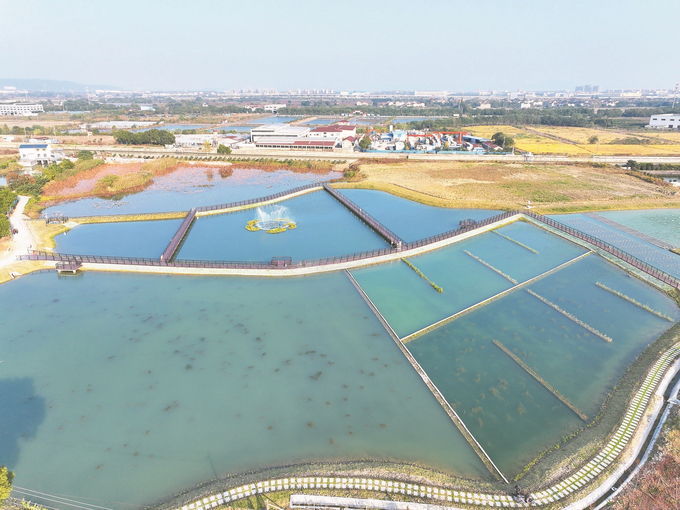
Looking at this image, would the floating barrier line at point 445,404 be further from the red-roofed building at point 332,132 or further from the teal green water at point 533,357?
the red-roofed building at point 332,132

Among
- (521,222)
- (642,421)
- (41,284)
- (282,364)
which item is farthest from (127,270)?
(521,222)

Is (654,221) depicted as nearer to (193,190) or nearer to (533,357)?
(533,357)

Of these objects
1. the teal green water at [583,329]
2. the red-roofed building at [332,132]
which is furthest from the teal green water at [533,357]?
the red-roofed building at [332,132]

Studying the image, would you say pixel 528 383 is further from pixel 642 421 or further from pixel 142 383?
pixel 142 383

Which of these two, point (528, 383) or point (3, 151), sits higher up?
point (3, 151)

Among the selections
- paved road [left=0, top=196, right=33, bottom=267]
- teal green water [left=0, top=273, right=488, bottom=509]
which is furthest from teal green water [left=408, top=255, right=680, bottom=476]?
paved road [left=0, top=196, right=33, bottom=267]

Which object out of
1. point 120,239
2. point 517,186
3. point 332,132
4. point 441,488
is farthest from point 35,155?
point 441,488

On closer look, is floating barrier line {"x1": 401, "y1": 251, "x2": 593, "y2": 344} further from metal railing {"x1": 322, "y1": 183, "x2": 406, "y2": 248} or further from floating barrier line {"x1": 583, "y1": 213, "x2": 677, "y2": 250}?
floating barrier line {"x1": 583, "y1": 213, "x2": 677, "y2": 250}
